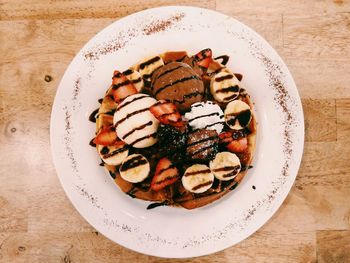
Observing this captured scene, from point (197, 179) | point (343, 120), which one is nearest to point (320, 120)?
point (343, 120)

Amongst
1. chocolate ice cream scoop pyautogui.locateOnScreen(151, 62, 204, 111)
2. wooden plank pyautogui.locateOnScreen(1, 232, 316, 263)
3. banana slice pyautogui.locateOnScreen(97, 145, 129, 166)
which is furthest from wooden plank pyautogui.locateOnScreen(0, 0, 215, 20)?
wooden plank pyautogui.locateOnScreen(1, 232, 316, 263)

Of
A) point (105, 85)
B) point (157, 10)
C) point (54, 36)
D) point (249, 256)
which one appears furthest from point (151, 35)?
point (249, 256)

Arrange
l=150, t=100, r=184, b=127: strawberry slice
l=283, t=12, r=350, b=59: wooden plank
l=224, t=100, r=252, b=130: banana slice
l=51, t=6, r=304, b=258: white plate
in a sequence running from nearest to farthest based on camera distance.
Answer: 1. l=150, t=100, r=184, b=127: strawberry slice
2. l=224, t=100, r=252, b=130: banana slice
3. l=51, t=6, r=304, b=258: white plate
4. l=283, t=12, r=350, b=59: wooden plank

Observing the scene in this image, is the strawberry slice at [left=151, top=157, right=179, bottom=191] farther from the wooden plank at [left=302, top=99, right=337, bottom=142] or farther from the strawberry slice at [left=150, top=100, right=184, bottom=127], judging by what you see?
the wooden plank at [left=302, top=99, right=337, bottom=142]

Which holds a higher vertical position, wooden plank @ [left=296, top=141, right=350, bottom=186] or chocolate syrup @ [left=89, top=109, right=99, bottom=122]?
chocolate syrup @ [left=89, top=109, right=99, bottom=122]

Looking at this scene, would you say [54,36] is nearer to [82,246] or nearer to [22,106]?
[22,106]

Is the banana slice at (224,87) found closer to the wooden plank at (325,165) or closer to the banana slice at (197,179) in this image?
the banana slice at (197,179)
